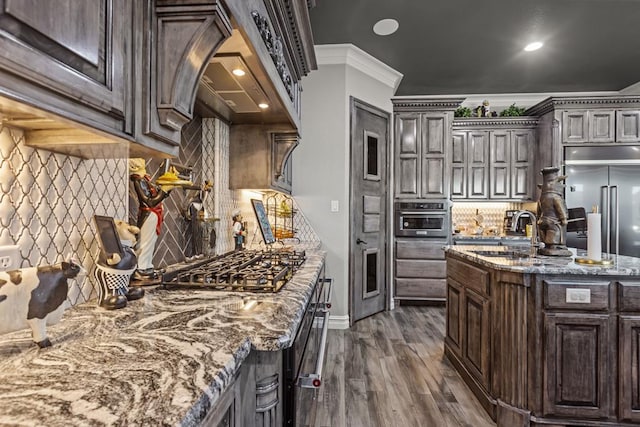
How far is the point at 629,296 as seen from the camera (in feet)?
5.75

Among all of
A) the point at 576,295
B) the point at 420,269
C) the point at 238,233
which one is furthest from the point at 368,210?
the point at 576,295

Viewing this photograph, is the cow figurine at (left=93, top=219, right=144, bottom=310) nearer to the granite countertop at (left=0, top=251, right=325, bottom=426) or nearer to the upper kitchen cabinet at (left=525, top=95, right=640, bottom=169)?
the granite countertop at (left=0, top=251, right=325, bottom=426)

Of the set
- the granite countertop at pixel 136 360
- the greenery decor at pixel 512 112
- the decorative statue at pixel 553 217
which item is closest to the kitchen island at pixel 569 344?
the decorative statue at pixel 553 217

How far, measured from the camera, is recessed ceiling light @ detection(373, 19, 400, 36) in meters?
3.41

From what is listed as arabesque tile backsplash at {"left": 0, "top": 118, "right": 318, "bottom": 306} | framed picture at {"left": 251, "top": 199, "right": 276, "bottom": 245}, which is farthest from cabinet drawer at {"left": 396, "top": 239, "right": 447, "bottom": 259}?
arabesque tile backsplash at {"left": 0, "top": 118, "right": 318, "bottom": 306}

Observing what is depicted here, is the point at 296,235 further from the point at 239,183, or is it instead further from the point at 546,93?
the point at 546,93

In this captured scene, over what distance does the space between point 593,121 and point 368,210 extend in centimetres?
315

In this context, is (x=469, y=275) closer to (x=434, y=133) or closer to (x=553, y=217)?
(x=553, y=217)

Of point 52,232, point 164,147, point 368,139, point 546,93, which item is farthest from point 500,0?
point 52,232

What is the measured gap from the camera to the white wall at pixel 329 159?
3678 mm

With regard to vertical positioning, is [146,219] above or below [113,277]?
above

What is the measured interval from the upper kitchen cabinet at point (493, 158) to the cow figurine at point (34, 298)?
4.78 m

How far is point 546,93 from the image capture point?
16.4 feet

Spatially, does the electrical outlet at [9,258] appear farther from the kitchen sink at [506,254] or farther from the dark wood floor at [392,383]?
the kitchen sink at [506,254]
